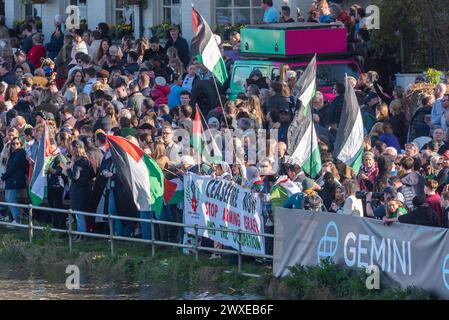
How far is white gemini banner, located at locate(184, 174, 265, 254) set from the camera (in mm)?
19016

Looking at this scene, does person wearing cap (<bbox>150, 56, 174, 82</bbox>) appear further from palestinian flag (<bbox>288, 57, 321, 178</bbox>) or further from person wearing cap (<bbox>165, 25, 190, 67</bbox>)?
palestinian flag (<bbox>288, 57, 321, 178</bbox>)

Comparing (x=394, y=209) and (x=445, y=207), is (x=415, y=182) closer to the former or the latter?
(x=394, y=209)

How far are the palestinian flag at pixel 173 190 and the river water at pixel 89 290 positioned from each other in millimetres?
1566

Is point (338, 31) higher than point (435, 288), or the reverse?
point (338, 31)

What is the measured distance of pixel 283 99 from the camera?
2306cm

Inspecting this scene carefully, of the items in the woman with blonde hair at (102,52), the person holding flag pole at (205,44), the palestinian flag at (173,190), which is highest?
the person holding flag pole at (205,44)

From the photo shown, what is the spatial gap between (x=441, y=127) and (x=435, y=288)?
5365 millimetres

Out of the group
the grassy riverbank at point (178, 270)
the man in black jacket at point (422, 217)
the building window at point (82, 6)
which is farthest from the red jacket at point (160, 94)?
the building window at point (82, 6)

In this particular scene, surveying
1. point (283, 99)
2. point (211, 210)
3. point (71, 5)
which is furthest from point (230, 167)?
point (71, 5)

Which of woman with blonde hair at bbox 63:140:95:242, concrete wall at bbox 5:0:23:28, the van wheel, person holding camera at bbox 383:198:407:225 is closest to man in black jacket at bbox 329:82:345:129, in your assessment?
the van wheel

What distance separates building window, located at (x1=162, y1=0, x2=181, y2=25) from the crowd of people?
4183mm

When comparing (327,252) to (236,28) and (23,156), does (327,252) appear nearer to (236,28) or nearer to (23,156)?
(23,156)

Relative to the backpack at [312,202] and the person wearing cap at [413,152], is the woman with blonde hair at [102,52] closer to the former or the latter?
the person wearing cap at [413,152]

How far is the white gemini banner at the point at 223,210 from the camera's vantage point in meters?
19.0
